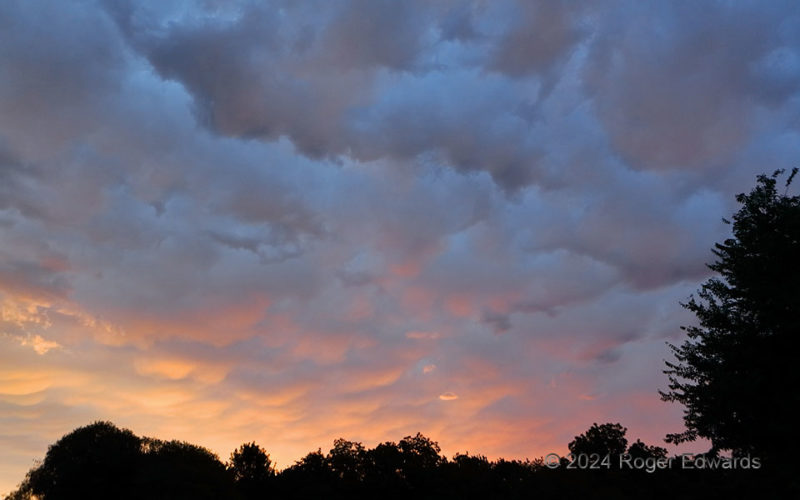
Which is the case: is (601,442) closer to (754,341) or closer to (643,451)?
(643,451)

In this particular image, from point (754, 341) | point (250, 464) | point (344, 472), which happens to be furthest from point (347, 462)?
point (754, 341)

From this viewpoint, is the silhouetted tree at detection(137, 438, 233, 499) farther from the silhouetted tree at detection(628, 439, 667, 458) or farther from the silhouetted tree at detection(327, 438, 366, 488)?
the silhouetted tree at detection(628, 439, 667, 458)

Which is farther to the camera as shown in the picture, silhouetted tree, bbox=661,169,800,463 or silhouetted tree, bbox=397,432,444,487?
silhouetted tree, bbox=397,432,444,487

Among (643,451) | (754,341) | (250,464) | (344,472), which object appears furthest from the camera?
(250,464)

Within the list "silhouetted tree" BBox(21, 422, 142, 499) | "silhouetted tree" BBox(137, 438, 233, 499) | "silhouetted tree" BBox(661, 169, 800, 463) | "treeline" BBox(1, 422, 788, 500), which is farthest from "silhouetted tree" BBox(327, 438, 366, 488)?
"silhouetted tree" BBox(661, 169, 800, 463)

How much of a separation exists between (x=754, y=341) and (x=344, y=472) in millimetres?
69799

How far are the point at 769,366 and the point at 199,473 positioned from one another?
70.3 meters

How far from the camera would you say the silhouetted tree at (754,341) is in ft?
113

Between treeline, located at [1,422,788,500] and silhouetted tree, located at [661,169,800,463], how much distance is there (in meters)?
20.0

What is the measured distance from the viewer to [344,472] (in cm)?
9394

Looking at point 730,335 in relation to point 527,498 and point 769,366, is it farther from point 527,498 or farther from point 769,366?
point 527,498

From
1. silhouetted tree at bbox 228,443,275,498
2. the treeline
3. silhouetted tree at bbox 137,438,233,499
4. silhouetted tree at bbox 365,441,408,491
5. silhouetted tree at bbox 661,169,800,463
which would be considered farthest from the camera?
silhouetted tree at bbox 228,443,275,498

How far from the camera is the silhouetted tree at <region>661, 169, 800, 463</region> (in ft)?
113

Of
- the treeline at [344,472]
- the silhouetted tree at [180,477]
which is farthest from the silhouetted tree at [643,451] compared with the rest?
the silhouetted tree at [180,477]
